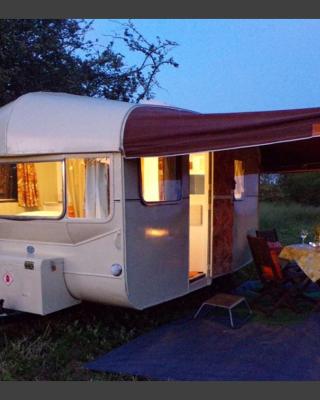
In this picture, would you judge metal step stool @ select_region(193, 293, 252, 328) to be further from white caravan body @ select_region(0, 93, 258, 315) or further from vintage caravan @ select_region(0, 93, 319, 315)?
white caravan body @ select_region(0, 93, 258, 315)

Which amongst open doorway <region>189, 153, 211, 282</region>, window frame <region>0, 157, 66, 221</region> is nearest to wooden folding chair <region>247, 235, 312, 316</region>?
open doorway <region>189, 153, 211, 282</region>

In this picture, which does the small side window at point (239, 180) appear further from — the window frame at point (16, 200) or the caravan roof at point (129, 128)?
the window frame at point (16, 200)

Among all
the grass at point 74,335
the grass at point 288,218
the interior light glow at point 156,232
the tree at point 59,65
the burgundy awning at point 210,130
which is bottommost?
the grass at point 74,335

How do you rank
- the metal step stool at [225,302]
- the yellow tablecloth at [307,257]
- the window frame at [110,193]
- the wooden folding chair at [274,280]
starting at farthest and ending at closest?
the wooden folding chair at [274,280] → the yellow tablecloth at [307,257] → the metal step stool at [225,302] → the window frame at [110,193]

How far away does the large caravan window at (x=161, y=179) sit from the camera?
5105 millimetres

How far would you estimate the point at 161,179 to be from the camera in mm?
5336

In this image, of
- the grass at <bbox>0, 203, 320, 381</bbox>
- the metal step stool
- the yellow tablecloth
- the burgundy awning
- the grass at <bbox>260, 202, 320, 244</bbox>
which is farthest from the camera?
the grass at <bbox>260, 202, 320, 244</bbox>

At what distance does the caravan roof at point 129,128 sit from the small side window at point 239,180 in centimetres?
242

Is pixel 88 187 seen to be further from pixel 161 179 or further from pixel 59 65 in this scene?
pixel 59 65

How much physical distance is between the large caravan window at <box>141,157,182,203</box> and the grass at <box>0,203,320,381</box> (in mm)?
1534

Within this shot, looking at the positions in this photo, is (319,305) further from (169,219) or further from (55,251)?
(55,251)

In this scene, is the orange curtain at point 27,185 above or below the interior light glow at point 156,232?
above

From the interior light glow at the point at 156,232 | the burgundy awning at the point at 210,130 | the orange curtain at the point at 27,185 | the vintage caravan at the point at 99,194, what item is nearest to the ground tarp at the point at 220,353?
the vintage caravan at the point at 99,194

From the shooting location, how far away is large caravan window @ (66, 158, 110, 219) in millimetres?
4820
